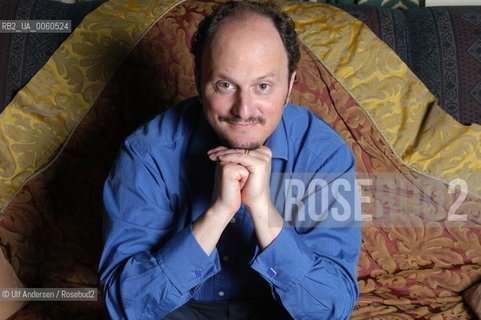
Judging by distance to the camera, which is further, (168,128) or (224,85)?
(168,128)

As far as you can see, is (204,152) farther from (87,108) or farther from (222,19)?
(87,108)

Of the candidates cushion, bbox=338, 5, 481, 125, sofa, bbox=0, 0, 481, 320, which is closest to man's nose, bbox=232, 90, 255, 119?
sofa, bbox=0, 0, 481, 320

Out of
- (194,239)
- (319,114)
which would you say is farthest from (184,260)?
(319,114)

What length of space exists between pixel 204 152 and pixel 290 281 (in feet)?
1.29

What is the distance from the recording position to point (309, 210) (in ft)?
4.77

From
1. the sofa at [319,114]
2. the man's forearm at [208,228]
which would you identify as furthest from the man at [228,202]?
the sofa at [319,114]

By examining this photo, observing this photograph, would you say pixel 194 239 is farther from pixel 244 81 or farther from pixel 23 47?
pixel 23 47

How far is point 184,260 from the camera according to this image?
1289 millimetres

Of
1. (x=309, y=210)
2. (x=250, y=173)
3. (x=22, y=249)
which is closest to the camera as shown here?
(x=250, y=173)

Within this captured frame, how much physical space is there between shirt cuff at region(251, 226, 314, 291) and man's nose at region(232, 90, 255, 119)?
0.86 ft

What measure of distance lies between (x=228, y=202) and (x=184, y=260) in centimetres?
16

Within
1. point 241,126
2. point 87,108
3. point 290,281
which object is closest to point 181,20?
point 87,108

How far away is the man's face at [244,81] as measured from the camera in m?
1.30

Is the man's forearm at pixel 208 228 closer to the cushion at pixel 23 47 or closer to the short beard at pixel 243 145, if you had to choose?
the short beard at pixel 243 145
